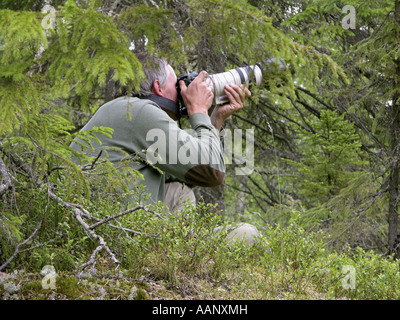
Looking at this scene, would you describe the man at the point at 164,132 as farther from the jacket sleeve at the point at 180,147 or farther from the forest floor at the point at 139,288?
the forest floor at the point at 139,288

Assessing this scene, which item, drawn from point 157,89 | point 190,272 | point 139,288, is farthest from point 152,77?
point 139,288

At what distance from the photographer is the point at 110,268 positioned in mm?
2869

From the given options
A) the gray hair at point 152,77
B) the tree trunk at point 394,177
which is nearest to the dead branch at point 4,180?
the gray hair at point 152,77

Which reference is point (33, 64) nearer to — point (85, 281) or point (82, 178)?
point (82, 178)

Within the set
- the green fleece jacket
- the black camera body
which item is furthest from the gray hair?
the green fleece jacket

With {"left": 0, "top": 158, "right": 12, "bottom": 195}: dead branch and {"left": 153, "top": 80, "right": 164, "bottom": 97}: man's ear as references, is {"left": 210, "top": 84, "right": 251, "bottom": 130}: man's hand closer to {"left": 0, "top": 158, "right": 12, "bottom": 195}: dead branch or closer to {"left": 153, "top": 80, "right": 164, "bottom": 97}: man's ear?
{"left": 153, "top": 80, "right": 164, "bottom": 97}: man's ear

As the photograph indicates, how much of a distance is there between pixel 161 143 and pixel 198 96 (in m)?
0.57

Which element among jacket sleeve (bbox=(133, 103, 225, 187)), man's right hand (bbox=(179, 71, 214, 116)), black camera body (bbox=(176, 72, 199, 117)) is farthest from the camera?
black camera body (bbox=(176, 72, 199, 117))

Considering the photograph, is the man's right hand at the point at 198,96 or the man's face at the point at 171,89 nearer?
the man's right hand at the point at 198,96

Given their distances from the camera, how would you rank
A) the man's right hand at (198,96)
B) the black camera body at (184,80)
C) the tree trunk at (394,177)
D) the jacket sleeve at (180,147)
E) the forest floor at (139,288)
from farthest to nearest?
the tree trunk at (394,177) < the black camera body at (184,80) < the man's right hand at (198,96) < the jacket sleeve at (180,147) < the forest floor at (139,288)

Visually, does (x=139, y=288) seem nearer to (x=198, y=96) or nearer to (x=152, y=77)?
(x=198, y=96)

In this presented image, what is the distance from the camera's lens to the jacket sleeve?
3.46 m

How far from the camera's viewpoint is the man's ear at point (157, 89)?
13.0 feet

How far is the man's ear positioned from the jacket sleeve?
1.11ft
